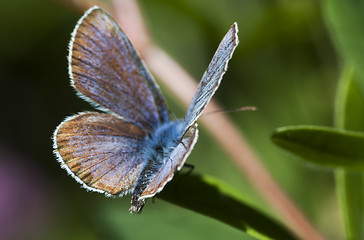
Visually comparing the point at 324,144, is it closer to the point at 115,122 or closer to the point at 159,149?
the point at 159,149

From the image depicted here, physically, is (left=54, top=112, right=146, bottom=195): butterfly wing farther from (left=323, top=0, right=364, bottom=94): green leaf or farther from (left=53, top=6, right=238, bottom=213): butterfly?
(left=323, top=0, right=364, bottom=94): green leaf

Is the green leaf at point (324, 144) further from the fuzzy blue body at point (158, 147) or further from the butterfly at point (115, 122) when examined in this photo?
the fuzzy blue body at point (158, 147)

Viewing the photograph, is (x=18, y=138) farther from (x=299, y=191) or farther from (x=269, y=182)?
(x=269, y=182)

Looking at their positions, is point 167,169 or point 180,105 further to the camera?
point 180,105

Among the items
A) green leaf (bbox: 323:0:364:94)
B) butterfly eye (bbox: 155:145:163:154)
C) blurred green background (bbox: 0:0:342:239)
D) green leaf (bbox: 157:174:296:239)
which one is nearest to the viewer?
green leaf (bbox: 157:174:296:239)

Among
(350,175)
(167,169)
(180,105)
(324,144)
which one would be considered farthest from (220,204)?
(180,105)

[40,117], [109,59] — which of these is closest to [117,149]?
[109,59]

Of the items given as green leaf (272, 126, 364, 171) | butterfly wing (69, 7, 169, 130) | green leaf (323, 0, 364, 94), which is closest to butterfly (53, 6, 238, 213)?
butterfly wing (69, 7, 169, 130)

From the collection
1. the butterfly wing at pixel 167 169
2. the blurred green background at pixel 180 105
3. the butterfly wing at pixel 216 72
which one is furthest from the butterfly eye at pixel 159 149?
the blurred green background at pixel 180 105
